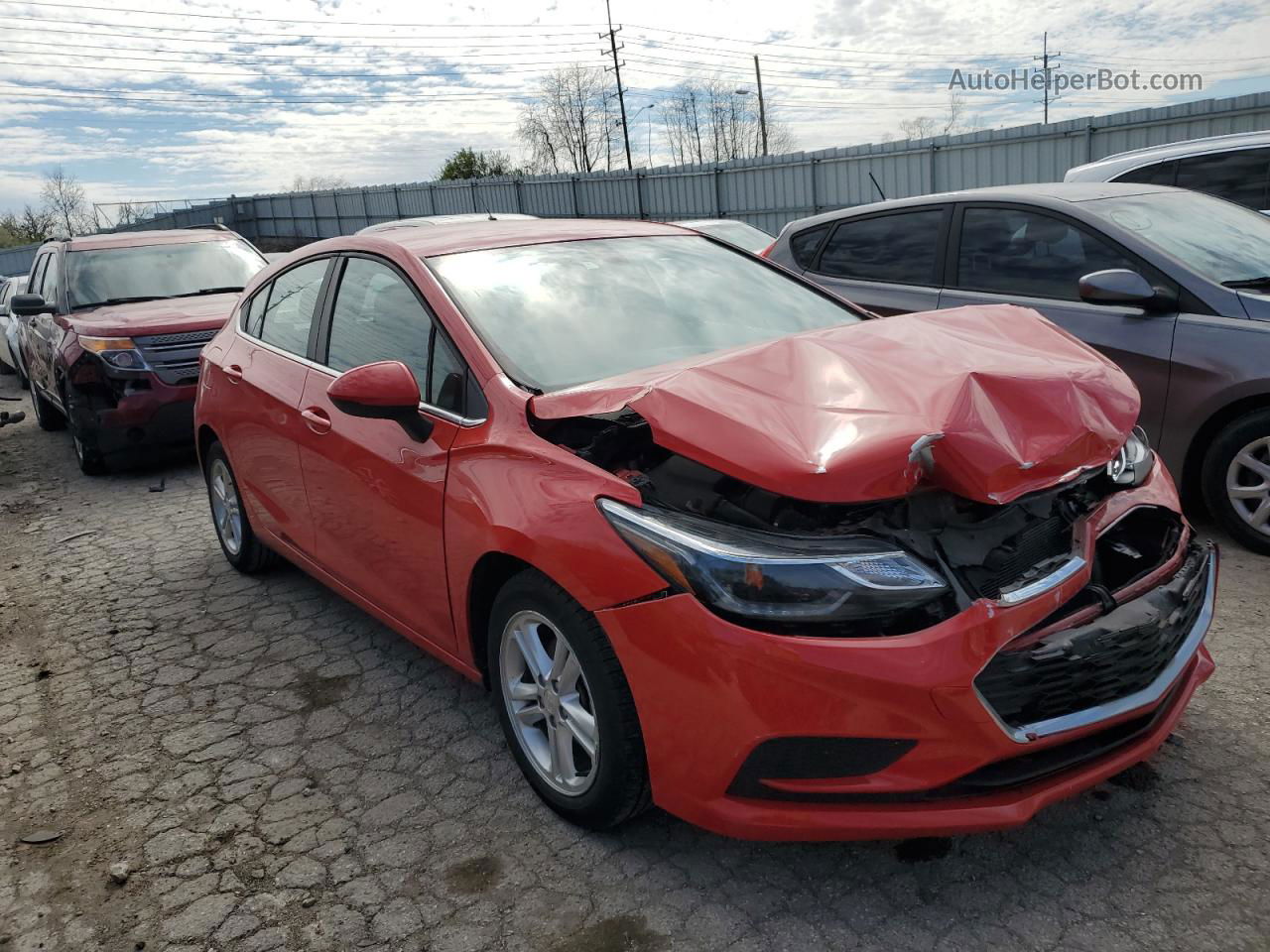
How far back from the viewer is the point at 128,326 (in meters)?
7.56

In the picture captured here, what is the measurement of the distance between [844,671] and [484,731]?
1.69m

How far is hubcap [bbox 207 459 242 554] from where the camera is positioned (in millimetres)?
5016

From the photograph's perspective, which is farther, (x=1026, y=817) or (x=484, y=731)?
(x=484, y=731)

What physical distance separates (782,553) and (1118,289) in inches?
121

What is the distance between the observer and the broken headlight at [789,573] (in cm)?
220

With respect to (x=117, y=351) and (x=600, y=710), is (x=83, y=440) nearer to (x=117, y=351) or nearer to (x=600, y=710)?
(x=117, y=351)

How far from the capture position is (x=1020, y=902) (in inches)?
94.9

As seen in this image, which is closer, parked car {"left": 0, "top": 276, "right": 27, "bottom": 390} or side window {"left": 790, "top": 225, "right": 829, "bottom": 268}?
side window {"left": 790, "top": 225, "right": 829, "bottom": 268}

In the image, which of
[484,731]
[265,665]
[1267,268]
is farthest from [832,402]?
[1267,268]

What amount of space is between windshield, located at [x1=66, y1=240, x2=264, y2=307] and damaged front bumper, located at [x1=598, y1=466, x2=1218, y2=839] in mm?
7537

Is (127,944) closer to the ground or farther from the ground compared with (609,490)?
closer to the ground

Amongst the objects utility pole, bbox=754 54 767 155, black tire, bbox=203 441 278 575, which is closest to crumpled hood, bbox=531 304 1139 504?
black tire, bbox=203 441 278 575

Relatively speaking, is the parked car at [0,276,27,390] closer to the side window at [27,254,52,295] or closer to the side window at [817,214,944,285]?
the side window at [27,254,52,295]

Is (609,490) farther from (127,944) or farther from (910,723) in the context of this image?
(127,944)
